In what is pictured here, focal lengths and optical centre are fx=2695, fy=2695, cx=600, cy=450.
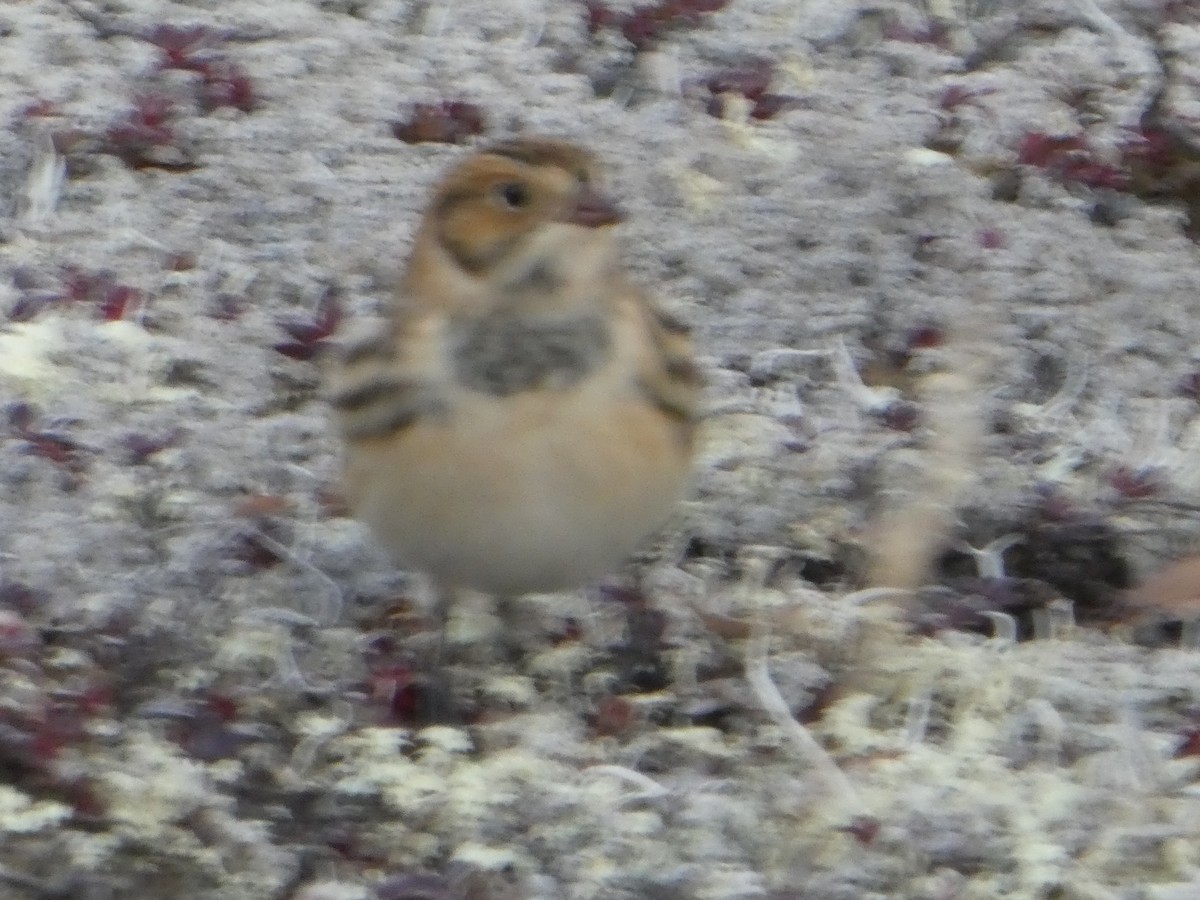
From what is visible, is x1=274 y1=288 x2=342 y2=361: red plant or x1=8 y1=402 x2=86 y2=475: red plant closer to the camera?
x1=8 y1=402 x2=86 y2=475: red plant

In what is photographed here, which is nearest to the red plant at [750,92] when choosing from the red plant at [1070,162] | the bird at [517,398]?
the red plant at [1070,162]

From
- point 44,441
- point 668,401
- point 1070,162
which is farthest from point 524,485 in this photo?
point 1070,162

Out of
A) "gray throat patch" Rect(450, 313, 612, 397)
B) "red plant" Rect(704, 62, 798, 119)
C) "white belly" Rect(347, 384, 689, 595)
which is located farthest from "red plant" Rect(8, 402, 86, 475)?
"red plant" Rect(704, 62, 798, 119)

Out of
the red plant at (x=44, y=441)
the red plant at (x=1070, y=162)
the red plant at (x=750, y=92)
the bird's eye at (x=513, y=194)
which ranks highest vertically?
the bird's eye at (x=513, y=194)

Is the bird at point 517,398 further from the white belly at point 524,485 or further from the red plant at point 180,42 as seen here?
the red plant at point 180,42

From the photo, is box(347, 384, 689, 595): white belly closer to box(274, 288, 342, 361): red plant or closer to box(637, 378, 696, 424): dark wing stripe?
box(637, 378, 696, 424): dark wing stripe

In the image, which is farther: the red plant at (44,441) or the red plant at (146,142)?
the red plant at (146,142)
